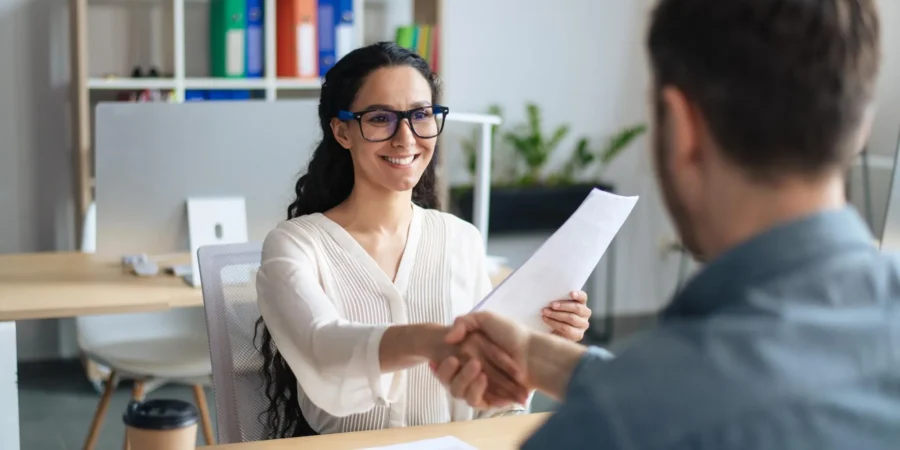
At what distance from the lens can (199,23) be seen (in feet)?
15.2

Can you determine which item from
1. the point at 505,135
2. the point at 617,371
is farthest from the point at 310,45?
the point at 617,371

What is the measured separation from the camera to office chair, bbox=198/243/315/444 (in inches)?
77.7

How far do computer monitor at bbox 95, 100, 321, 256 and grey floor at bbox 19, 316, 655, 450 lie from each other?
86cm

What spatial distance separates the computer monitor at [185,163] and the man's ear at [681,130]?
1.87 metres

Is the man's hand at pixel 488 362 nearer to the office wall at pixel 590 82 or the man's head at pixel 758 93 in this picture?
the man's head at pixel 758 93

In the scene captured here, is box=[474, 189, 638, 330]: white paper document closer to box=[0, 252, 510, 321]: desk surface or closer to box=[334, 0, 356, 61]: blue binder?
box=[0, 252, 510, 321]: desk surface

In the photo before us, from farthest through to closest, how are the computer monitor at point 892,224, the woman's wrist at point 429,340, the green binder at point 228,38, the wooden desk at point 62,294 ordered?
the green binder at point 228,38 → the wooden desk at point 62,294 → the computer monitor at point 892,224 → the woman's wrist at point 429,340

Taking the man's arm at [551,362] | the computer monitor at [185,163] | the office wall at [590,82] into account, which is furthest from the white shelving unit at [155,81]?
the man's arm at [551,362]

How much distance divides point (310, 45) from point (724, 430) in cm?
385

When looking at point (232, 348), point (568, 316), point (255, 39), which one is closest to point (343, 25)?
point (255, 39)

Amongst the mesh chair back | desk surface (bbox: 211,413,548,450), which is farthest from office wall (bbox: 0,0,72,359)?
desk surface (bbox: 211,413,548,450)

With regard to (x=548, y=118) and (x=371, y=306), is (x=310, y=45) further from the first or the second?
(x=371, y=306)

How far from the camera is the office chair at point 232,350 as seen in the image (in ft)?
6.48

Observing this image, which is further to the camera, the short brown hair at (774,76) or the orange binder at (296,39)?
the orange binder at (296,39)
